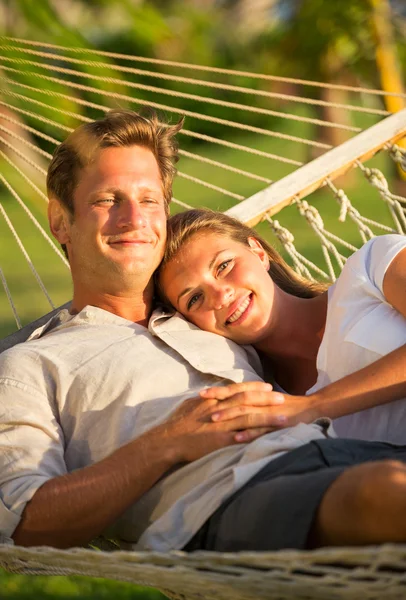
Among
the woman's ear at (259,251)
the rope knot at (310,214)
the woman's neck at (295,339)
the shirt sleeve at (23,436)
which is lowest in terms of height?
the shirt sleeve at (23,436)

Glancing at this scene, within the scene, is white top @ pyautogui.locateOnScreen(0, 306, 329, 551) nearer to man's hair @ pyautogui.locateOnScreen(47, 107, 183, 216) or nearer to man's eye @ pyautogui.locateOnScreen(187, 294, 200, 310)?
man's eye @ pyautogui.locateOnScreen(187, 294, 200, 310)

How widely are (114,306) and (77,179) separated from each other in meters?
0.32

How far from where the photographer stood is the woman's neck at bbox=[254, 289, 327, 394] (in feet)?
7.92

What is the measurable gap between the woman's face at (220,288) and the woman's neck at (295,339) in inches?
1.8

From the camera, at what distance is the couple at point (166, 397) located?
1.76 metres

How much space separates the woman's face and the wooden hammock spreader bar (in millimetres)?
678

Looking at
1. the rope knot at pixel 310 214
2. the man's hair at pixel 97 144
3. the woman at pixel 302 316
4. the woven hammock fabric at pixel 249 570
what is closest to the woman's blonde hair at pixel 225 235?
the woman at pixel 302 316

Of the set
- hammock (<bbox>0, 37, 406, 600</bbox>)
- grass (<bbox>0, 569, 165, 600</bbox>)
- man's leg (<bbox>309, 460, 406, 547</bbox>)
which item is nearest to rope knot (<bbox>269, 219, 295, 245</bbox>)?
hammock (<bbox>0, 37, 406, 600</bbox>)

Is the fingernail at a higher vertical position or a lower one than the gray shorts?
higher

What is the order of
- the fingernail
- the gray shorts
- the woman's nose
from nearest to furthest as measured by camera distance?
the gray shorts
the fingernail
the woman's nose

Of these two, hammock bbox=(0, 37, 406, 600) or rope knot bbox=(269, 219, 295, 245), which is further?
rope knot bbox=(269, 219, 295, 245)

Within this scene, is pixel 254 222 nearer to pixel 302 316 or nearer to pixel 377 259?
pixel 302 316

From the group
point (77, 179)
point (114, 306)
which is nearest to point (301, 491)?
point (114, 306)

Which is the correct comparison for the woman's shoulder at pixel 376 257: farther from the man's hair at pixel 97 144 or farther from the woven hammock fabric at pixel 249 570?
the woven hammock fabric at pixel 249 570
